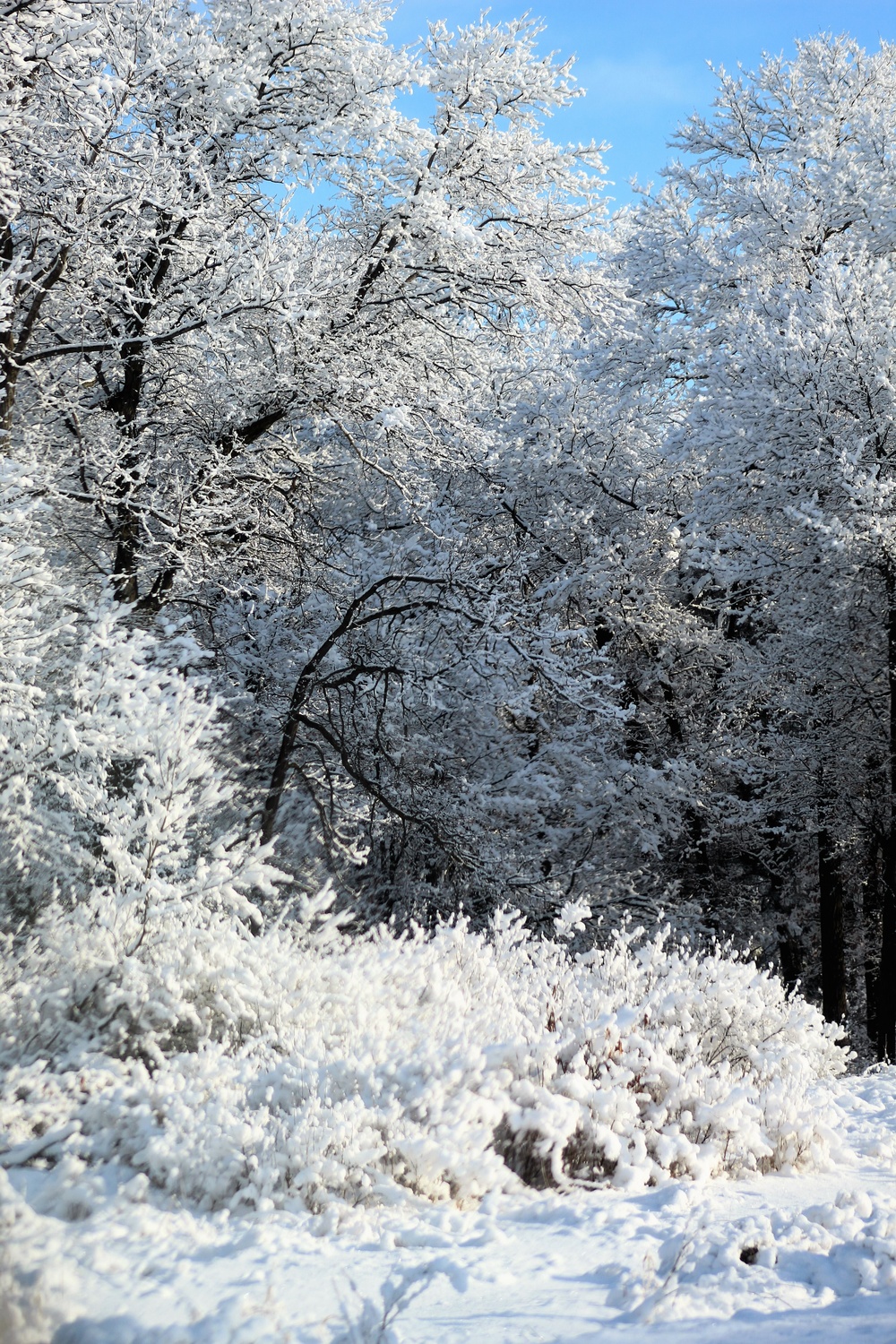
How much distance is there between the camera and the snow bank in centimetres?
335

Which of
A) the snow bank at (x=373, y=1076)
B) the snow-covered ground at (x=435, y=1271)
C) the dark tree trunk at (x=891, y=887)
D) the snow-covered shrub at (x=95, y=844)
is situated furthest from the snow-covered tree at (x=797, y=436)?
the snow-covered ground at (x=435, y=1271)

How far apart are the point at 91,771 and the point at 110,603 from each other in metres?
1.10

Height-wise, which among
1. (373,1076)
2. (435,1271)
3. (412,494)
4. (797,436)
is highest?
(797,436)

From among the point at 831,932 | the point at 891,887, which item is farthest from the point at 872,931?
the point at 891,887

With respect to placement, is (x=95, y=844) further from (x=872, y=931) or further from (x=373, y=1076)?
(x=872, y=931)

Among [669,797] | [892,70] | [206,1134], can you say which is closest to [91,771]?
[206,1134]

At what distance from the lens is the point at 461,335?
9.16 m

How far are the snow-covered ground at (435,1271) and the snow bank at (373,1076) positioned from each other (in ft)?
0.45

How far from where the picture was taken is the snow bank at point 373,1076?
3.35 m

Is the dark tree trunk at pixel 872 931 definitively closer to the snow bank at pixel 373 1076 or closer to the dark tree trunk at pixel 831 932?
the dark tree trunk at pixel 831 932

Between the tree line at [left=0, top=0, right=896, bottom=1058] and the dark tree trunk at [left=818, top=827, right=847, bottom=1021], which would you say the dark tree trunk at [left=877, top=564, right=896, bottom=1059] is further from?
the dark tree trunk at [left=818, top=827, right=847, bottom=1021]

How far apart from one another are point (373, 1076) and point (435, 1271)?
968 mm

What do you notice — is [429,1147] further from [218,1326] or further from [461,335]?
[461,335]

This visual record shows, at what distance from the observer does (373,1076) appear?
3766 mm
